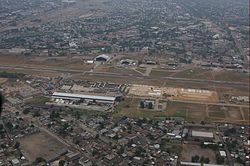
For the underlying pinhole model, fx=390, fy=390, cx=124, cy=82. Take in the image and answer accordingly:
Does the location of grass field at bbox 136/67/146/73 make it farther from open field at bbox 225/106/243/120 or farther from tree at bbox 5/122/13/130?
tree at bbox 5/122/13/130

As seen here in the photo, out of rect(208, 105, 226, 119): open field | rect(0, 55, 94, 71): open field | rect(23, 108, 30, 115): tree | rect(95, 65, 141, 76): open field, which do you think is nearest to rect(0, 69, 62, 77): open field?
rect(0, 55, 94, 71): open field

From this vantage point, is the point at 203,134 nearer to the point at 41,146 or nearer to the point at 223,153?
the point at 223,153

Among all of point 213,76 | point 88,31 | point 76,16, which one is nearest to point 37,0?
point 76,16

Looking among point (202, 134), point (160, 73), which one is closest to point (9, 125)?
point (202, 134)

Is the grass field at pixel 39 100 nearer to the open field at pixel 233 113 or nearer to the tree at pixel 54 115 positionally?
the tree at pixel 54 115

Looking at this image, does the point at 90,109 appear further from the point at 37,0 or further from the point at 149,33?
the point at 37,0

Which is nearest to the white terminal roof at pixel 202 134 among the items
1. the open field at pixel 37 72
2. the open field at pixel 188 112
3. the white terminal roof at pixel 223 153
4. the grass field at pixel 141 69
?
the white terminal roof at pixel 223 153
